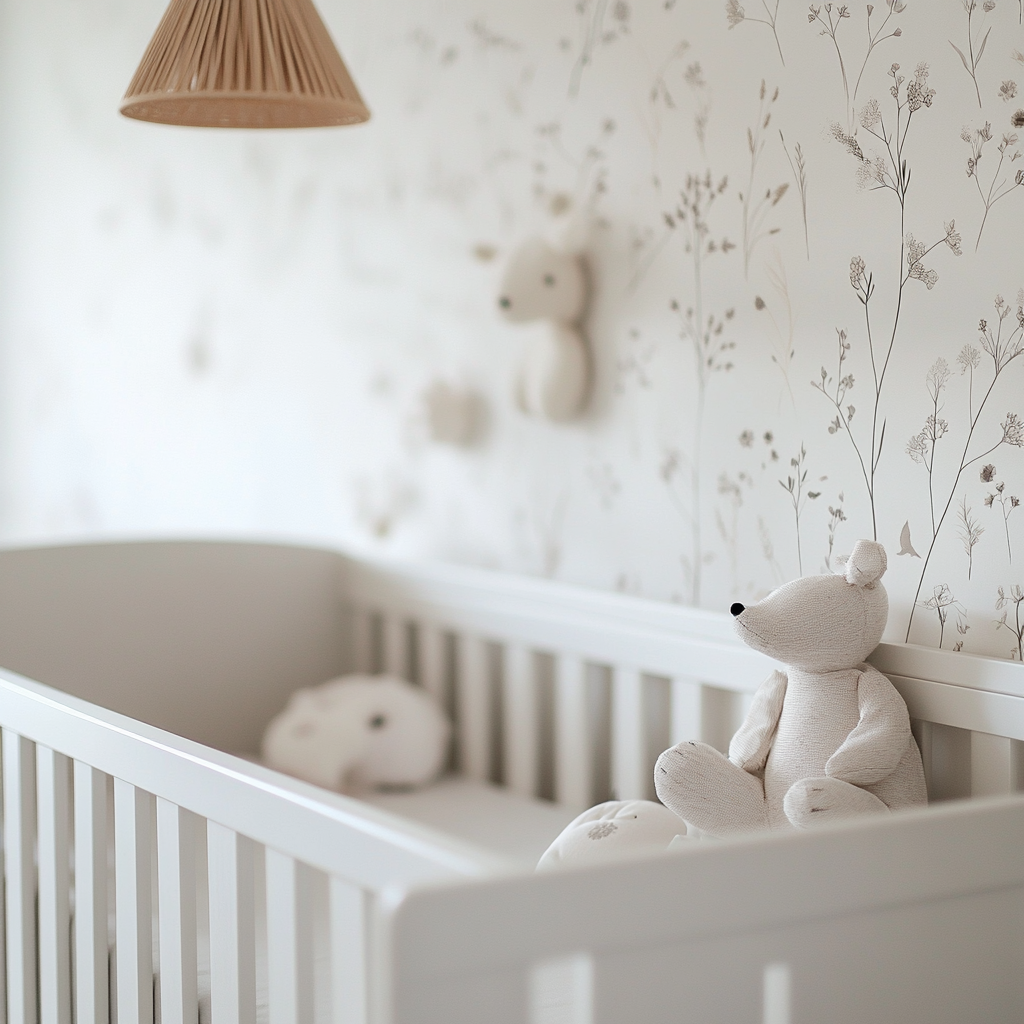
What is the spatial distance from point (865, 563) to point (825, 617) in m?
0.07

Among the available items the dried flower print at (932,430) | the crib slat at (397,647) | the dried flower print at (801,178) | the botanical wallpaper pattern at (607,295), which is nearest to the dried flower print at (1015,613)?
the botanical wallpaper pattern at (607,295)

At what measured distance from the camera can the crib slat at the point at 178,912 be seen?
1.11 metres

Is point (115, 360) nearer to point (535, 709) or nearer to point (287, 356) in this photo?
point (287, 356)

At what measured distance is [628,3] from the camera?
175cm

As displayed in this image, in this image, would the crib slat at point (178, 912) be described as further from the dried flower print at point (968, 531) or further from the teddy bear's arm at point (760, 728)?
the dried flower print at point (968, 531)

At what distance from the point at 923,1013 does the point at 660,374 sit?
104 cm

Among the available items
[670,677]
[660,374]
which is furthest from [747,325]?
[670,677]

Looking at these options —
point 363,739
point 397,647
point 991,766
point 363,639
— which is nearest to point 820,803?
point 991,766

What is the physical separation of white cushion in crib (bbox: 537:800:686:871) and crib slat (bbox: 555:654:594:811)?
0.42 meters

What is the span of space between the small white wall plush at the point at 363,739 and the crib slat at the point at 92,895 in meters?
0.68

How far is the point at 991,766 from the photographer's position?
4.17ft

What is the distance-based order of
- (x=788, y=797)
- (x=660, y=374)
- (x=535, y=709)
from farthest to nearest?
(x=535, y=709) → (x=660, y=374) → (x=788, y=797)

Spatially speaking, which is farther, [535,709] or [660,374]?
[535,709]

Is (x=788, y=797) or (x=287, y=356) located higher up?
(x=287, y=356)
